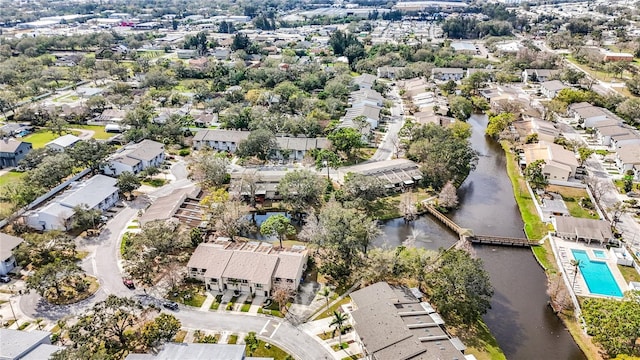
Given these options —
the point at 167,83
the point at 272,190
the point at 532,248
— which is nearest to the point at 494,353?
the point at 532,248

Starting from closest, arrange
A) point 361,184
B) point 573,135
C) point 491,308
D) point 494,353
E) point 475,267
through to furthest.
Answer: point 494,353, point 475,267, point 491,308, point 361,184, point 573,135

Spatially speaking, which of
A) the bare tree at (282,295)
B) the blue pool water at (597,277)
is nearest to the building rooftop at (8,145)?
the bare tree at (282,295)

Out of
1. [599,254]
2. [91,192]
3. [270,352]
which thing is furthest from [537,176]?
[91,192]

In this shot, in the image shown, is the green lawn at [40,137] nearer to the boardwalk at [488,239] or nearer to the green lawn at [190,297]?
the green lawn at [190,297]

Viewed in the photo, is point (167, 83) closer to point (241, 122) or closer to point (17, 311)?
point (241, 122)

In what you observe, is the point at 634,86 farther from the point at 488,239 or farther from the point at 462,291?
the point at 462,291

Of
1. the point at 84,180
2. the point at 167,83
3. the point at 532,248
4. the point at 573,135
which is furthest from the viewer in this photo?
the point at 167,83
